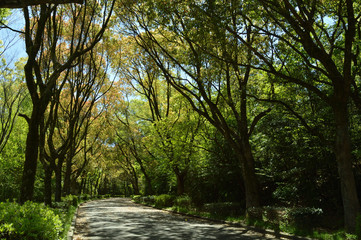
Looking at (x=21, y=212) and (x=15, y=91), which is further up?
(x=15, y=91)

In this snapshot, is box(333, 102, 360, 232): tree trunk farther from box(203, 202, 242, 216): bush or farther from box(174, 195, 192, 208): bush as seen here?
box(174, 195, 192, 208): bush

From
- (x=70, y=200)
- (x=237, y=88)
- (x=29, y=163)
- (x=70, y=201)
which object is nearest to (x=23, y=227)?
(x=29, y=163)

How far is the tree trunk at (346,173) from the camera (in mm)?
8266

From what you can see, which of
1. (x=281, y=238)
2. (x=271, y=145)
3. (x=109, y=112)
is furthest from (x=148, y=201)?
(x=281, y=238)

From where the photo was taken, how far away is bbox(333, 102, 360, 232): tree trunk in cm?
827

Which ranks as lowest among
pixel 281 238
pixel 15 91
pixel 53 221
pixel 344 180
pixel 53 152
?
pixel 281 238

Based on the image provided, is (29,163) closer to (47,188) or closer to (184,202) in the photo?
(47,188)

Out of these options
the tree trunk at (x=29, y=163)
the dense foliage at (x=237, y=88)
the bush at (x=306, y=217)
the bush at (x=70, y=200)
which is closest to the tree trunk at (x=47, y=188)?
the dense foliage at (x=237, y=88)

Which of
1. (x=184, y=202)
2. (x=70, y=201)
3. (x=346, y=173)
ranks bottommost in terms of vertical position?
(x=184, y=202)

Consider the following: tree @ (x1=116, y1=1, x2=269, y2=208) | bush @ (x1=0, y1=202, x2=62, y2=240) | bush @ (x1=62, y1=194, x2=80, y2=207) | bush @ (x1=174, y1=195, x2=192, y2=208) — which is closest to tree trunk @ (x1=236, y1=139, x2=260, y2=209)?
tree @ (x1=116, y1=1, x2=269, y2=208)

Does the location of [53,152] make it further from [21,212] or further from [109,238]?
[21,212]

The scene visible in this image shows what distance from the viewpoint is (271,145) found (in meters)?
13.3

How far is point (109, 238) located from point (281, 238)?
544cm

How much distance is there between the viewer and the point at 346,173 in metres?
8.50
